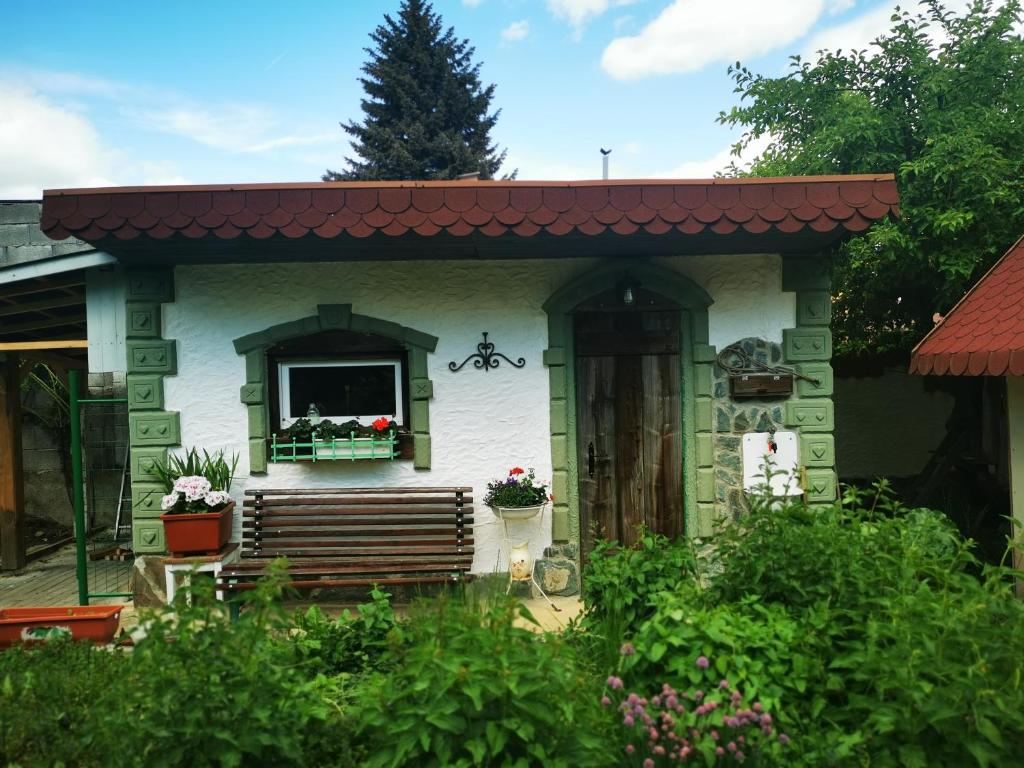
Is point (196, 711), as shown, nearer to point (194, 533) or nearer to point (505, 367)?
point (194, 533)

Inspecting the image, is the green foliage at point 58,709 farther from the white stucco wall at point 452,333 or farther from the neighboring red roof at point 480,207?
the neighboring red roof at point 480,207

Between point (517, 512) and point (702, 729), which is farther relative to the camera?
point (517, 512)

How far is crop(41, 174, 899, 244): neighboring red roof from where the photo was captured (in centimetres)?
443

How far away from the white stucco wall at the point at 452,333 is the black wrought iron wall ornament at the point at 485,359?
0.15 ft

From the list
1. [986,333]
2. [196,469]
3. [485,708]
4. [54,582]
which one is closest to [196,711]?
[485,708]

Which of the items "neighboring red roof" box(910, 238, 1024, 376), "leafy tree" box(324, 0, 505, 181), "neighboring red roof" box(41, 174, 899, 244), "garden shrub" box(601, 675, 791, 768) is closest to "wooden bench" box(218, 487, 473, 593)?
"neighboring red roof" box(41, 174, 899, 244)

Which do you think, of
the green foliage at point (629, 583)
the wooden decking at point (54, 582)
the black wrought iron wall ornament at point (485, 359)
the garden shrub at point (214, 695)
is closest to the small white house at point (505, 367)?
the black wrought iron wall ornament at point (485, 359)

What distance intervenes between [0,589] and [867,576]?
6.83 meters

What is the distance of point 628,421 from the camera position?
5.40 metres

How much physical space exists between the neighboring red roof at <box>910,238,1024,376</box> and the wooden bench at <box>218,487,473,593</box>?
352 cm

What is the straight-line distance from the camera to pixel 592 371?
17.7 ft

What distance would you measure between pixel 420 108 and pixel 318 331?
1839 centimetres

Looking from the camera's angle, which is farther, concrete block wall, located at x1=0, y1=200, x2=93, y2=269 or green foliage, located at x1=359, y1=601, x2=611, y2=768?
concrete block wall, located at x1=0, y1=200, x2=93, y2=269

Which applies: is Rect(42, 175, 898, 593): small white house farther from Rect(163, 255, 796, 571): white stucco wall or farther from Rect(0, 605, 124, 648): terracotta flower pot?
Rect(0, 605, 124, 648): terracotta flower pot
